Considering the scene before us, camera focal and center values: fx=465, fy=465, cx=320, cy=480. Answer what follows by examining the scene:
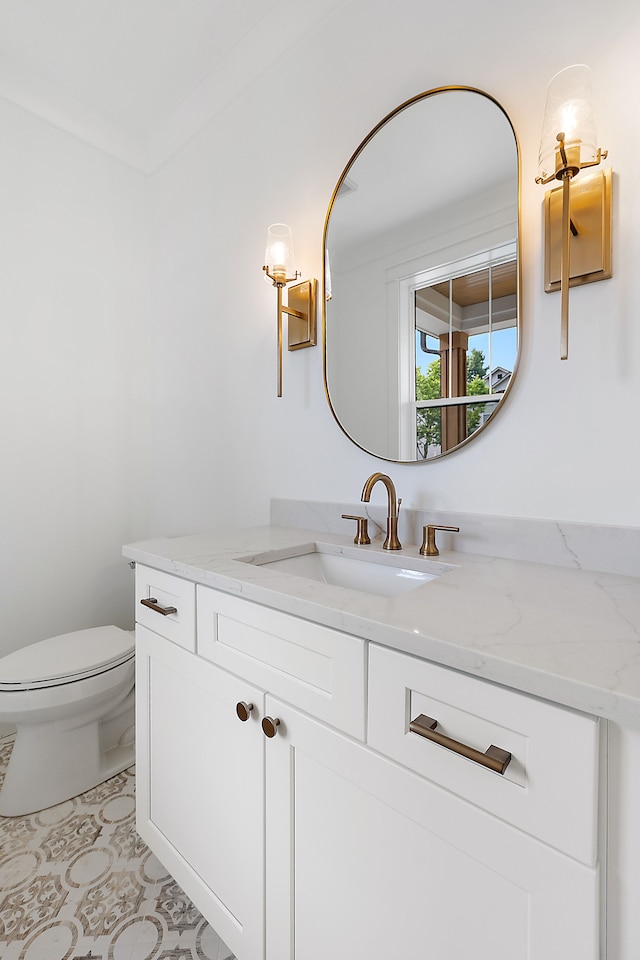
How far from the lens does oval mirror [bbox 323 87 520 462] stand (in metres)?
1.13

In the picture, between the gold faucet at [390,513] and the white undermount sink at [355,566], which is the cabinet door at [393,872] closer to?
the white undermount sink at [355,566]

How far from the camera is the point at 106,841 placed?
140cm

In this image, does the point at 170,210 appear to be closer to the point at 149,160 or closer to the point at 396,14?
the point at 149,160

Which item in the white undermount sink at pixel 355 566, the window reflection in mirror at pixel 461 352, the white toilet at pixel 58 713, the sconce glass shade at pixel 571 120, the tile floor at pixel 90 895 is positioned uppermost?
the sconce glass shade at pixel 571 120

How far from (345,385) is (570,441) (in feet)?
2.20

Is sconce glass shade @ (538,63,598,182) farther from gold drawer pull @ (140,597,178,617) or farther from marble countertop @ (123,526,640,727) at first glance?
gold drawer pull @ (140,597,178,617)

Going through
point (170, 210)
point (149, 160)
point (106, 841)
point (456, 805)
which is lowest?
point (106, 841)

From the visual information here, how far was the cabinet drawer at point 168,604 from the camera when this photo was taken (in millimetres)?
1067

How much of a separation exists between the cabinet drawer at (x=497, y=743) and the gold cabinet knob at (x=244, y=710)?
0.98 feet

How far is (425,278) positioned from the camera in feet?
4.15

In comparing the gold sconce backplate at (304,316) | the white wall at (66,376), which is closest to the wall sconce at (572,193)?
the gold sconce backplate at (304,316)

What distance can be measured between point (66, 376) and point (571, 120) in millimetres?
2028

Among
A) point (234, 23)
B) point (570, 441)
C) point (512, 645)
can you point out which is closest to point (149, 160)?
point (234, 23)

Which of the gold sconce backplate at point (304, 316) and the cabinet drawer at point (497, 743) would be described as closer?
the cabinet drawer at point (497, 743)
